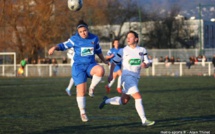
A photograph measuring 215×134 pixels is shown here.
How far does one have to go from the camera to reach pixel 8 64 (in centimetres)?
5331

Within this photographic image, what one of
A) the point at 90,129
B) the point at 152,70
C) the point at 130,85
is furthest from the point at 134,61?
the point at 152,70

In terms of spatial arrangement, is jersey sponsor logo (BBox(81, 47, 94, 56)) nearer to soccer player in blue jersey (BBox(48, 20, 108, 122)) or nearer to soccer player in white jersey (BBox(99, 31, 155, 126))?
soccer player in blue jersey (BBox(48, 20, 108, 122))

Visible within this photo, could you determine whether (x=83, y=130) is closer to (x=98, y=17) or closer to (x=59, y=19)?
(x=59, y=19)

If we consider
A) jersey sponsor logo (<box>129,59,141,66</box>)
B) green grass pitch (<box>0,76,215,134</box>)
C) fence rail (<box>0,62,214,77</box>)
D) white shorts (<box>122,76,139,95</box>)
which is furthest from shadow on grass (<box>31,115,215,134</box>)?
fence rail (<box>0,62,214,77</box>)

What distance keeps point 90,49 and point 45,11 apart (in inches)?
1695

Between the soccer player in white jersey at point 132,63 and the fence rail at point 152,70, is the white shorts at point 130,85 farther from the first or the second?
the fence rail at point 152,70

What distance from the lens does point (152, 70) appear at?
50.2m

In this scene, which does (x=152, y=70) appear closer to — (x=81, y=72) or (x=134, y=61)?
(x=81, y=72)

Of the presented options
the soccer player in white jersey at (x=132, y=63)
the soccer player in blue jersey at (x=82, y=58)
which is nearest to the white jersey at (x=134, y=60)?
the soccer player in white jersey at (x=132, y=63)

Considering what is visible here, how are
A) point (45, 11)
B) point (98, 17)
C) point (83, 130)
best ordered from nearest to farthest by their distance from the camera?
point (83, 130)
point (45, 11)
point (98, 17)

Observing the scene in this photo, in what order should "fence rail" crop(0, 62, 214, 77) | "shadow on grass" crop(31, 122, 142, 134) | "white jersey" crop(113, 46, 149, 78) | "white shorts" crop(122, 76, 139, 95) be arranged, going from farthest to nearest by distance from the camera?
"fence rail" crop(0, 62, 214, 77) → "white jersey" crop(113, 46, 149, 78) → "white shorts" crop(122, 76, 139, 95) → "shadow on grass" crop(31, 122, 142, 134)

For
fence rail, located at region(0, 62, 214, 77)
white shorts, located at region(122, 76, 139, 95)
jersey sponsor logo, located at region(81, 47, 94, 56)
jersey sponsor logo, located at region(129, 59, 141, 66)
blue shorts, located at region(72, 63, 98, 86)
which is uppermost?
jersey sponsor logo, located at region(81, 47, 94, 56)

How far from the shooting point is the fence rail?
49000mm

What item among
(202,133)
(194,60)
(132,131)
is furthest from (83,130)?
(194,60)
